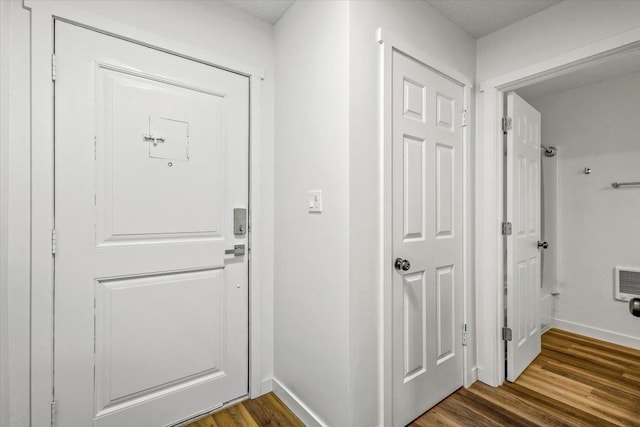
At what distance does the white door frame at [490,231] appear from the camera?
203 centimetres

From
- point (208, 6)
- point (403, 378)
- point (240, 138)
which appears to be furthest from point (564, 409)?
point (208, 6)

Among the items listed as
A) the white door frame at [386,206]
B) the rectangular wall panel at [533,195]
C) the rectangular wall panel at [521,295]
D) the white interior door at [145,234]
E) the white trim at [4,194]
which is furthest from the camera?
the rectangular wall panel at [533,195]

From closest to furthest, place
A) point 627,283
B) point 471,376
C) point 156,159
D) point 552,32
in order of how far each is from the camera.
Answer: point 156,159 < point 552,32 < point 471,376 < point 627,283

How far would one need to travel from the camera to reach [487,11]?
1.85 m

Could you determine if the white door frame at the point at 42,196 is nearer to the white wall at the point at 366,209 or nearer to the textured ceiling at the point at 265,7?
the textured ceiling at the point at 265,7

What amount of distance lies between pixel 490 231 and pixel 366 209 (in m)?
1.09

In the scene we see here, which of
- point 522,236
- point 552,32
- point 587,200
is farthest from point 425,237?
point 587,200

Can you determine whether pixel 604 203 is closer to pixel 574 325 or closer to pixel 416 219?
pixel 574 325

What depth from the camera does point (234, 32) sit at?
1812 millimetres

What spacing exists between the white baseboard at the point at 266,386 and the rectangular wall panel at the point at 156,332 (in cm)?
30

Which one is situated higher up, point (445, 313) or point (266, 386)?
point (445, 313)

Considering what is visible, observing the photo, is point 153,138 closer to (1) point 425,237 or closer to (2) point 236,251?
(2) point 236,251

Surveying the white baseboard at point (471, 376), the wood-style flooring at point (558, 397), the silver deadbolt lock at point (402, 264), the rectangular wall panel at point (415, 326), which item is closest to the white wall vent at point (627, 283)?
the wood-style flooring at point (558, 397)

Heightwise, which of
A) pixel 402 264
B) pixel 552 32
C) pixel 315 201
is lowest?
pixel 402 264
